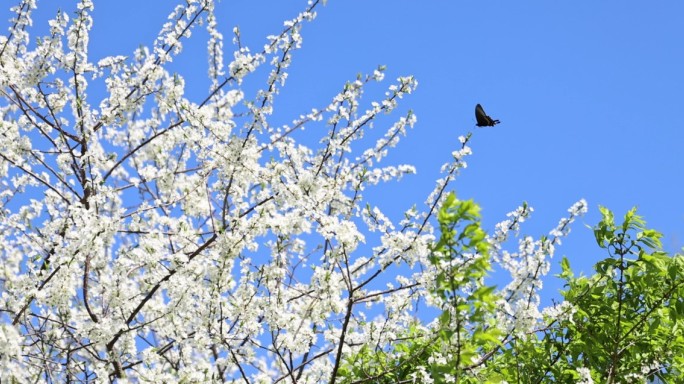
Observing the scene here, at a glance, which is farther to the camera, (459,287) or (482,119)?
(482,119)

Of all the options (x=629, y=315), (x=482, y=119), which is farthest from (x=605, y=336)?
(x=482, y=119)

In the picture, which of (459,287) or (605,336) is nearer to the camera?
(459,287)

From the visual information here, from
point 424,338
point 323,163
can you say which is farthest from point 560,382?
point 323,163

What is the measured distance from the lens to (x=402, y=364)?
5672 millimetres

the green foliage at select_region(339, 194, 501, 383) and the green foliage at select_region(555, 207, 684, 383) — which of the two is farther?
the green foliage at select_region(555, 207, 684, 383)

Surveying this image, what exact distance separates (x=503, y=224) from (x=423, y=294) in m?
0.89

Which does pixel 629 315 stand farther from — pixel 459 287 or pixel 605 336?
pixel 459 287

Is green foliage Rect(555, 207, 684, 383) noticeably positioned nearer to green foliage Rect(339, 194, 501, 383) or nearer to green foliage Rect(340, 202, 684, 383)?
green foliage Rect(340, 202, 684, 383)

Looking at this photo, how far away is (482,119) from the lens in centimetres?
559

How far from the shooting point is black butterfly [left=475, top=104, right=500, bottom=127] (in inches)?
217

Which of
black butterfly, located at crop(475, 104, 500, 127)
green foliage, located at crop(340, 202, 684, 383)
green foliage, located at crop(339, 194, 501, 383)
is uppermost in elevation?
black butterfly, located at crop(475, 104, 500, 127)

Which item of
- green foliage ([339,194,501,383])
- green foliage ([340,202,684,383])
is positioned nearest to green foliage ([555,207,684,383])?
green foliage ([340,202,684,383])

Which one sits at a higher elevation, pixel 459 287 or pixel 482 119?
pixel 482 119

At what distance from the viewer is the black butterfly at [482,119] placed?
217 inches
